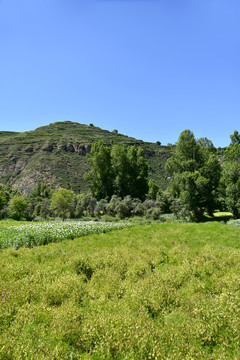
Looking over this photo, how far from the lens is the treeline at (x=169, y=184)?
27.8m

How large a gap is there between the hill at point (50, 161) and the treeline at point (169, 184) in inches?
1360

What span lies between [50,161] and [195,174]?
241 feet

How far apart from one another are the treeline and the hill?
34.5 m

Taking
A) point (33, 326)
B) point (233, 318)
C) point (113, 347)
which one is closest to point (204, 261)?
point (233, 318)

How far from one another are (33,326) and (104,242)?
9287 millimetres

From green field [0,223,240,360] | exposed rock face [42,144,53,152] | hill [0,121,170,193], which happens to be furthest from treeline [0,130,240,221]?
exposed rock face [42,144,53,152]

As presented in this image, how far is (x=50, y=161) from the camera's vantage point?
88.2m

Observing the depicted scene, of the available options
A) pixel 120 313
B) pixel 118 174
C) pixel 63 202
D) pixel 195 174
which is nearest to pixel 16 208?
pixel 63 202

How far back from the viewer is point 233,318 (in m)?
3.99

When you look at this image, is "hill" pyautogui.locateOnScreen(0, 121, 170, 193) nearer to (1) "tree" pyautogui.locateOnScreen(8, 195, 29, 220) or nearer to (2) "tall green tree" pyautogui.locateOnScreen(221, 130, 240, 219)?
(1) "tree" pyautogui.locateOnScreen(8, 195, 29, 220)

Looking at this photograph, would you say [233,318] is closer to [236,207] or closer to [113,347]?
[113,347]

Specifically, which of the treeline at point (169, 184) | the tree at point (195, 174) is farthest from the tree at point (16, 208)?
the tree at point (195, 174)

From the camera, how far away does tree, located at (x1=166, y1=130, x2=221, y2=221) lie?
90.8 ft

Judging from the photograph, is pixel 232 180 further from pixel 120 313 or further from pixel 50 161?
pixel 50 161
